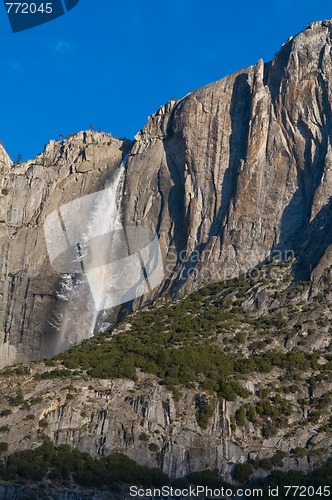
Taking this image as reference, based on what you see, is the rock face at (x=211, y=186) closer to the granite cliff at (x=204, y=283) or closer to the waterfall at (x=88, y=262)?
the granite cliff at (x=204, y=283)

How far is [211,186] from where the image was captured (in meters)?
90.2

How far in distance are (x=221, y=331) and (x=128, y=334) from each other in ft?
27.3

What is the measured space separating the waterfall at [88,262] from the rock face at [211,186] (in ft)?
3.67

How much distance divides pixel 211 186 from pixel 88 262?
16.0 meters

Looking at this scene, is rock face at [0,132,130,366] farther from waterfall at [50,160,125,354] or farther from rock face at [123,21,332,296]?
rock face at [123,21,332,296]

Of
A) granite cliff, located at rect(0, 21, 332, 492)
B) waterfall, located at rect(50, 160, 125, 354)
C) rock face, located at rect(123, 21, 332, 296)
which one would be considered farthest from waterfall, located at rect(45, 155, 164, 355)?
rock face, located at rect(123, 21, 332, 296)

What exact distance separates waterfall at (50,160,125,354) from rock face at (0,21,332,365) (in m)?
1.12

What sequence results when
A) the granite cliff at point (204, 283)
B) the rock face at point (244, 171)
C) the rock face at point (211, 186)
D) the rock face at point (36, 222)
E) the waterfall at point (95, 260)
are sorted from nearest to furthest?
the granite cliff at point (204, 283) < the rock face at point (244, 171) < the rock face at point (211, 186) < the waterfall at point (95, 260) < the rock face at point (36, 222)

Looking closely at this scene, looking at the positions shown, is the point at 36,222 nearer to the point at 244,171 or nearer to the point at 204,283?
the point at 244,171

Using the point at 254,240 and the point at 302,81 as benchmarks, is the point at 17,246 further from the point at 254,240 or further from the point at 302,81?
the point at 302,81

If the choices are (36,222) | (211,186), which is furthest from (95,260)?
(211,186)

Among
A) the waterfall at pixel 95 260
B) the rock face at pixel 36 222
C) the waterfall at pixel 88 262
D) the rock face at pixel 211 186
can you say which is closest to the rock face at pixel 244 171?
the rock face at pixel 211 186

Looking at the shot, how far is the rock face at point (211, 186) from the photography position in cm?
8344

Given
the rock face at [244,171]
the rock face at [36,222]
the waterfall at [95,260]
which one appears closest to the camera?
the rock face at [244,171]
